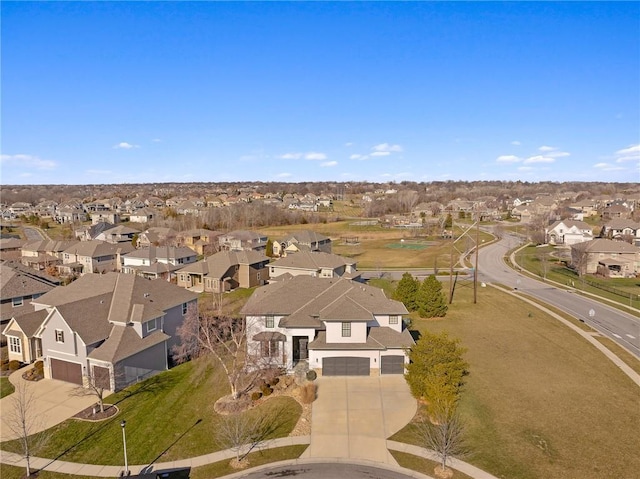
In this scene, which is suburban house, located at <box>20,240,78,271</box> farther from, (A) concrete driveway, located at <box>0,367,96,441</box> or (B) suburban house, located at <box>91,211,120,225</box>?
(B) suburban house, located at <box>91,211,120,225</box>

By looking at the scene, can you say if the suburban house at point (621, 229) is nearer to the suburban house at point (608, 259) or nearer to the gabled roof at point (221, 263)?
the suburban house at point (608, 259)

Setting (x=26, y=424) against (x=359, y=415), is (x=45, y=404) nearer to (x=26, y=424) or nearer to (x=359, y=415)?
(x=26, y=424)

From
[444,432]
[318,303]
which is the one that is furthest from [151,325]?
[444,432]

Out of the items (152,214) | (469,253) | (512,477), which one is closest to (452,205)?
(469,253)

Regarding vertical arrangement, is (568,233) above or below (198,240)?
above

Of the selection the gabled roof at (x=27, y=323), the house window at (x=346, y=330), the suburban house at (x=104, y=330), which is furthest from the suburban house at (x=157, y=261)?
the house window at (x=346, y=330)

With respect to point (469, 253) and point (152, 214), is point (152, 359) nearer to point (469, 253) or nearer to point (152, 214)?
point (469, 253)

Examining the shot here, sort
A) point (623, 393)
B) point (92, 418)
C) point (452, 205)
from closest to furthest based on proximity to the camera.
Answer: point (92, 418) < point (623, 393) < point (452, 205)
